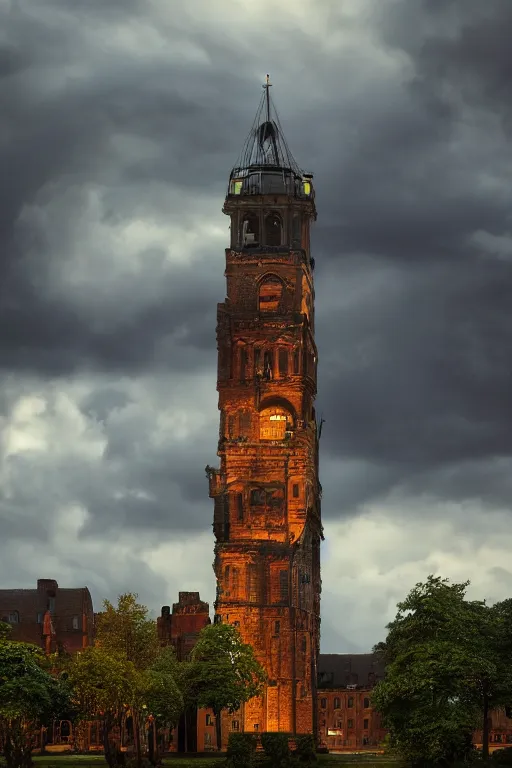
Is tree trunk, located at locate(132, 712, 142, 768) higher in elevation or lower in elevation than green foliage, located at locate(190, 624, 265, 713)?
lower

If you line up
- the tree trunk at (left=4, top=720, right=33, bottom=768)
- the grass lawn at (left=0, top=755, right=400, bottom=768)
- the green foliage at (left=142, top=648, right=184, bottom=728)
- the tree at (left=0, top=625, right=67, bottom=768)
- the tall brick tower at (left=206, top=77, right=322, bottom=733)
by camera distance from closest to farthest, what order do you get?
the tree at (left=0, top=625, right=67, bottom=768), the tree trunk at (left=4, top=720, right=33, bottom=768), the grass lawn at (left=0, top=755, right=400, bottom=768), the green foliage at (left=142, top=648, right=184, bottom=728), the tall brick tower at (left=206, top=77, right=322, bottom=733)

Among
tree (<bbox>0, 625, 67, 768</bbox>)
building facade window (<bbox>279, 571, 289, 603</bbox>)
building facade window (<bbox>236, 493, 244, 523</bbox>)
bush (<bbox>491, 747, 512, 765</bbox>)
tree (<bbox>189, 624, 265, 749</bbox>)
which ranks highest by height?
building facade window (<bbox>236, 493, 244, 523</bbox>)

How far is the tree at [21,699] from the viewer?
419 ft

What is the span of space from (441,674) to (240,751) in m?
23.5

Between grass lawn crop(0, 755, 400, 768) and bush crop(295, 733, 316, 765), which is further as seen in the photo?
bush crop(295, 733, 316, 765)

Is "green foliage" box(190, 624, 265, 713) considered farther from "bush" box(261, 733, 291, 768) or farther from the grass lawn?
"bush" box(261, 733, 291, 768)

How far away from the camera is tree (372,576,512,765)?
441ft

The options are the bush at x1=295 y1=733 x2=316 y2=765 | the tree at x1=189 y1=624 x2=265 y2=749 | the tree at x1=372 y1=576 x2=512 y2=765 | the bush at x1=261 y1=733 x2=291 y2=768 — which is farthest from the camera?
the tree at x1=189 y1=624 x2=265 y2=749

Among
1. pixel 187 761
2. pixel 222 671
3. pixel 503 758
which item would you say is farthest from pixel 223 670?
pixel 503 758

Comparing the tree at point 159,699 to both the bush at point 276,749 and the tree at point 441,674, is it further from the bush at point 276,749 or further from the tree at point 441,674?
the tree at point 441,674

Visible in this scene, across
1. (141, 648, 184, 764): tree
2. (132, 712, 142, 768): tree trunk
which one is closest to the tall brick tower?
(141, 648, 184, 764): tree

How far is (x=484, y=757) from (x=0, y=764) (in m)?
42.7

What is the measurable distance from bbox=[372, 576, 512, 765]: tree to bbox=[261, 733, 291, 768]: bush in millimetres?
14010

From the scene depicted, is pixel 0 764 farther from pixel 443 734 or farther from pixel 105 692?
pixel 443 734
